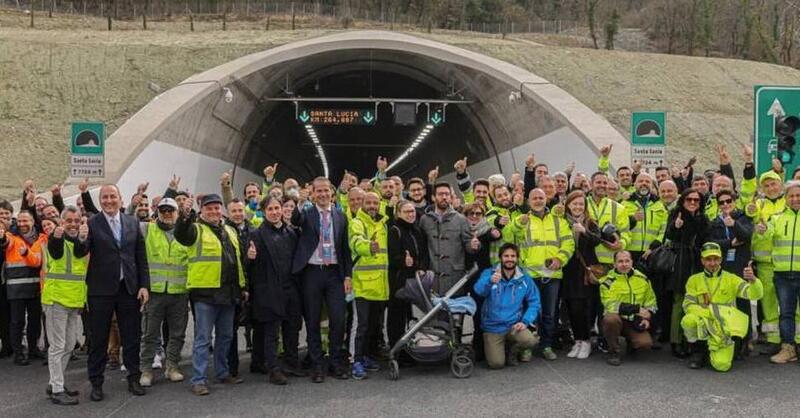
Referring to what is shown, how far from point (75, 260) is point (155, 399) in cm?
159

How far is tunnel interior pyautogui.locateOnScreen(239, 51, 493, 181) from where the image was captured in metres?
23.5

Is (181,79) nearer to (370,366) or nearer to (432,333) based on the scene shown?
(370,366)

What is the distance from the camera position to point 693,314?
826 cm

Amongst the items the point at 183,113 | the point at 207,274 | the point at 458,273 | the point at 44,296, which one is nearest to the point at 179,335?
the point at 207,274

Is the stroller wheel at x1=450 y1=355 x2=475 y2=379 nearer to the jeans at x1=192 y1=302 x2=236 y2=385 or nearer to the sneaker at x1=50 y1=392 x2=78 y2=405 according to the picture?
the jeans at x1=192 y1=302 x2=236 y2=385

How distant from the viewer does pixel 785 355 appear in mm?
8320

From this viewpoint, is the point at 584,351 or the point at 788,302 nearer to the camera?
the point at 788,302

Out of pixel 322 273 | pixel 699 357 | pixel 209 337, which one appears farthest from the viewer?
pixel 699 357

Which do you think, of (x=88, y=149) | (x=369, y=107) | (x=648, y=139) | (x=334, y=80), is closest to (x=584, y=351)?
(x=648, y=139)

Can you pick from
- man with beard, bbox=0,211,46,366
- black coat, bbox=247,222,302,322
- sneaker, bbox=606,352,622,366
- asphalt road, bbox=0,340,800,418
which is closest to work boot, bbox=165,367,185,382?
asphalt road, bbox=0,340,800,418

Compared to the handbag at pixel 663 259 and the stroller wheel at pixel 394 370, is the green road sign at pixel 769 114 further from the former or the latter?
the stroller wheel at pixel 394 370

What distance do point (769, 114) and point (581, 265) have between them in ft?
13.3

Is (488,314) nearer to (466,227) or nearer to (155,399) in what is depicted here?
(466,227)

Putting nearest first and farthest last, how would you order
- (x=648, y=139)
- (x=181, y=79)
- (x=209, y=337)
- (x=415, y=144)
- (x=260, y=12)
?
(x=209, y=337)
(x=648, y=139)
(x=181, y=79)
(x=415, y=144)
(x=260, y=12)
